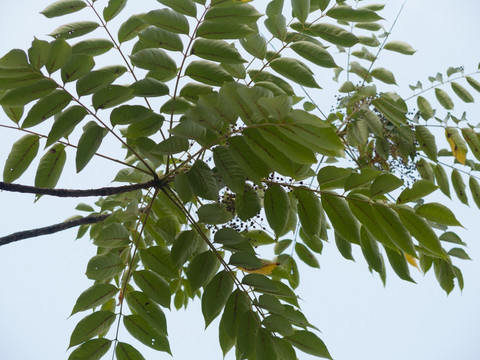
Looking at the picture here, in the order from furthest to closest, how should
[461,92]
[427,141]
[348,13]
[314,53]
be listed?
[461,92]
[427,141]
[348,13]
[314,53]

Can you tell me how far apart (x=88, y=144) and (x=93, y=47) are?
565 millimetres

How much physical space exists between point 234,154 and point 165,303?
656 mm

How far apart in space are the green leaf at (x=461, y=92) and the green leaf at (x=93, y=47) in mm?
2125

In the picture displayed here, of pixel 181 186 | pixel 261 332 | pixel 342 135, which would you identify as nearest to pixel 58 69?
pixel 181 186

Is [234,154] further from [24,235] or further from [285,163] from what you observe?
[24,235]

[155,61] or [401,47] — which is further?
[401,47]

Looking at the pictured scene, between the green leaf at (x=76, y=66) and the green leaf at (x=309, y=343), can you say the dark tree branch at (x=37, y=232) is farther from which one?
the green leaf at (x=309, y=343)

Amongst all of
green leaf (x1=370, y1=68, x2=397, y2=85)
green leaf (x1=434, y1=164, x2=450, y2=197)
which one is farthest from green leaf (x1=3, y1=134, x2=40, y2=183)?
green leaf (x1=434, y1=164, x2=450, y2=197)

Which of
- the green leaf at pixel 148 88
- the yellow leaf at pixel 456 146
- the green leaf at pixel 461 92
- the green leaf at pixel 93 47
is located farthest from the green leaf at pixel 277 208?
the green leaf at pixel 461 92

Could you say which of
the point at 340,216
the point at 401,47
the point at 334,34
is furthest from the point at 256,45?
the point at 401,47

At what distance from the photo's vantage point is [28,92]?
4.94ft

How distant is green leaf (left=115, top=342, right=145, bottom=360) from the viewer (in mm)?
1729

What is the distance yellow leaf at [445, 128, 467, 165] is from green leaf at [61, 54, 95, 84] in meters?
2.03

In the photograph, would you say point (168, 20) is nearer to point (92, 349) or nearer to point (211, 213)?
point (211, 213)
